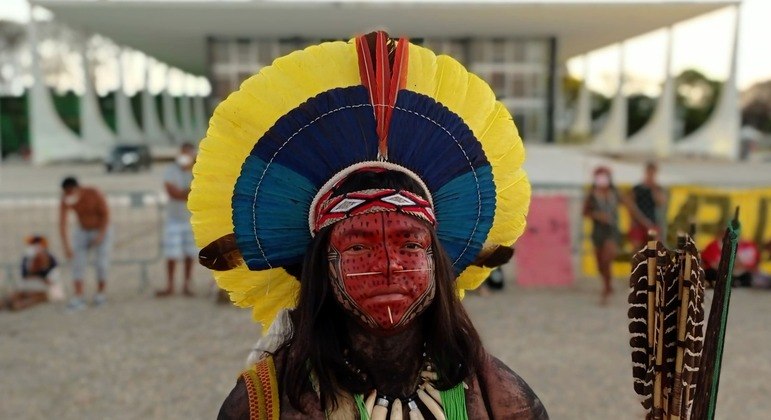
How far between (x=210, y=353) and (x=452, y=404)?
4.53 m

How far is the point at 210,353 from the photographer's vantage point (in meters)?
5.75

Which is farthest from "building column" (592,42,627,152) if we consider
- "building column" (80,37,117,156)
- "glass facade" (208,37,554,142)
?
"building column" (80,37,117,156)

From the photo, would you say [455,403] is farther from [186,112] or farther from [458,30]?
[186,112]

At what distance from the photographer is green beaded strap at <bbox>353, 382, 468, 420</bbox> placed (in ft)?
5.18

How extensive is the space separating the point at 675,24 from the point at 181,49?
87.5 feet

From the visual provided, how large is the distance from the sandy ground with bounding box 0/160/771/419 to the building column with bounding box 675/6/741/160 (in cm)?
2948

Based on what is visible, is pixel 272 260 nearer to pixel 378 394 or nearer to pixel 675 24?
pixel 378 394

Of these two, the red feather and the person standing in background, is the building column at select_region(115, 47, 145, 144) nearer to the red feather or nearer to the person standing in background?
the person standing in background

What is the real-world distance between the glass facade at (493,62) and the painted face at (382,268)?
29.6 metres

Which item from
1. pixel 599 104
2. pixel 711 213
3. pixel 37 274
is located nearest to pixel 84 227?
pixel 37 274

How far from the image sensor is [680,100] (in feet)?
166

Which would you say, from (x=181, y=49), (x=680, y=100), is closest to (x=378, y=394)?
(x=181, y=49)

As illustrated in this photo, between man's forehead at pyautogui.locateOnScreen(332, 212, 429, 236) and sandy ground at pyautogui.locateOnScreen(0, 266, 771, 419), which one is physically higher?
man's forehead at pyautogui.locateOnScreen(332, 212, 429, 236)

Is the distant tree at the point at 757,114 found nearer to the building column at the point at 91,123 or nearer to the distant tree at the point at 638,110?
the distant tree at the point at 638,110
